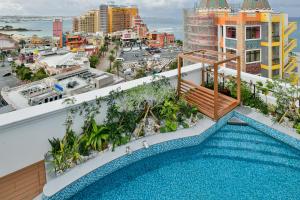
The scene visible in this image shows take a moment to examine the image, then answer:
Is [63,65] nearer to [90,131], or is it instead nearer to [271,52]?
[271,52]

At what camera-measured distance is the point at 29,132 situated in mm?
3771

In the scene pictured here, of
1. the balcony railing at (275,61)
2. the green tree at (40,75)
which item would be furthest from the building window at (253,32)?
the green tree at (40,75)

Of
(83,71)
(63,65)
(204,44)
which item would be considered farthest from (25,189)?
(63,65)

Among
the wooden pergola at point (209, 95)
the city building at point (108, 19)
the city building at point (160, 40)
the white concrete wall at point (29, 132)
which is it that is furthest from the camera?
the city building at point (108, 19)

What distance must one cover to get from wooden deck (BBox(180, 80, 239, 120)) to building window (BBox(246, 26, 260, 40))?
63.0 feet

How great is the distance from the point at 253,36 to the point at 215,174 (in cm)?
2167

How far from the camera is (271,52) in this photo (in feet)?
75.3

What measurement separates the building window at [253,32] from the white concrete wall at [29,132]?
2158 cm

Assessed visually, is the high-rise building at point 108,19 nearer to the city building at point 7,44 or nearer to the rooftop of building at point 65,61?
the city building at point 7,44

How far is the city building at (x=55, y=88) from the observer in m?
30.0

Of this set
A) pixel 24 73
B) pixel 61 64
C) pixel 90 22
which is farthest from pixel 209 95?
pixel 90 22

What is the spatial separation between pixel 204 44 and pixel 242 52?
4457 mm

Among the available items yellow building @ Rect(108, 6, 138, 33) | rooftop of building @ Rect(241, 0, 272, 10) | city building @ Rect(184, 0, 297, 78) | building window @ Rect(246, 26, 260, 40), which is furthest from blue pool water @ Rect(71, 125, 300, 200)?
yellow building @ Rect(108, 6, 138, 33)

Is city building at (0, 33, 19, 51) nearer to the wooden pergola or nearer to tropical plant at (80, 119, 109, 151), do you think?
the wooden pergola
